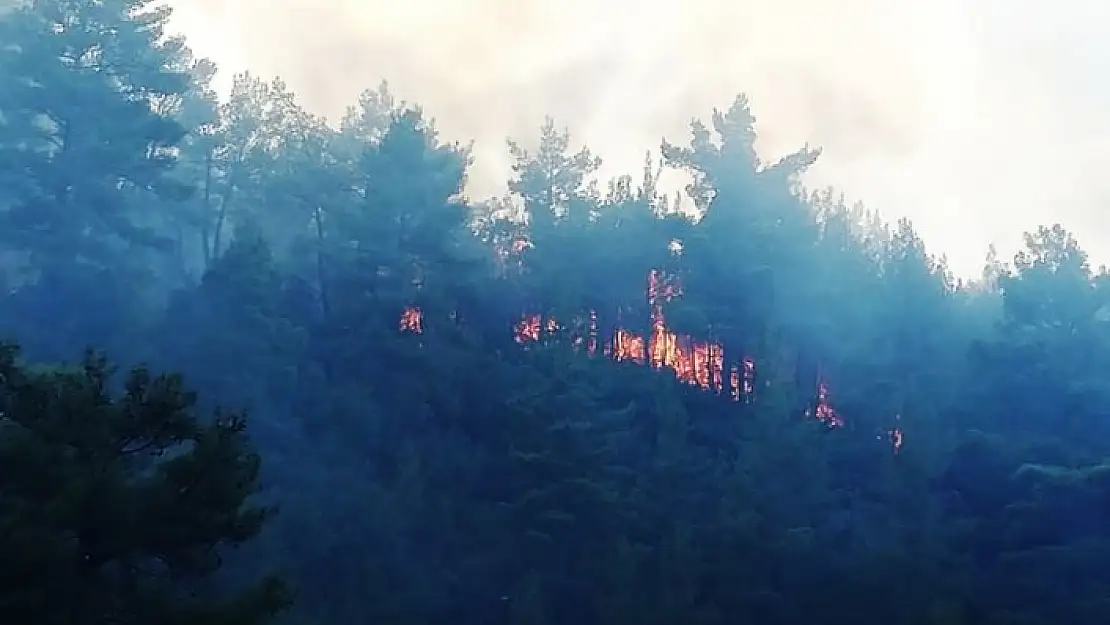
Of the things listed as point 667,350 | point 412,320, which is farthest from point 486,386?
point 667,350

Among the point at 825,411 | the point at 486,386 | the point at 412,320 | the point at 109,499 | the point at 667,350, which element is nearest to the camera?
the point at 109,499

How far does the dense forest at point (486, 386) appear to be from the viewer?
1384 centimetres

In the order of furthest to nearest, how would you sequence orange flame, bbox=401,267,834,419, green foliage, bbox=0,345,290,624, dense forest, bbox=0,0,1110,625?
orange flame, bbox=401,267,834,419
dense forest, bbox=0,0,1110,625
green foliage, bbox=0,345,290,624

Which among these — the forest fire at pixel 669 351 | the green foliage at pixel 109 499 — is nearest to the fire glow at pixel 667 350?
the forest fire at pixel 669 351

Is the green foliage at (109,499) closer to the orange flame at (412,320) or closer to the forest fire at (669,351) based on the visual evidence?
the orange flame at (412,320)

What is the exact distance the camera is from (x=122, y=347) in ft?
102

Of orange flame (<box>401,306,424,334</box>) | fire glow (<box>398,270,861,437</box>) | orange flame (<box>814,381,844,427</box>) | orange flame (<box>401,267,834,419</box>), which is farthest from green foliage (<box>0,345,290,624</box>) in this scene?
orange flame (<box>814,381,844,427</box>)

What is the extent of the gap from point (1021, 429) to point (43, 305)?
29.9m

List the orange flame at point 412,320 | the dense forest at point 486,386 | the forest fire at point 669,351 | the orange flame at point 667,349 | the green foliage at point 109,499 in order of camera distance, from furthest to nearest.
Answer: the orange flame at point 667,349, the forest fire at point 669,351, the orange flame at point 412,320, the dense forest at point 486,386, the green foliage at point 109,499

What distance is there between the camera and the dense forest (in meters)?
13.8

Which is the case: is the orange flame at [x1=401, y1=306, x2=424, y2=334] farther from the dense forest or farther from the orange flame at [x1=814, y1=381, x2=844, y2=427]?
the orange flame at [x1=814, y1=381, x2=844, y2=427]

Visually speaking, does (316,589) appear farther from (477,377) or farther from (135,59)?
(135,59)

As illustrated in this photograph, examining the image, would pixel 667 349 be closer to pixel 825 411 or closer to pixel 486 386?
pixel 825 411

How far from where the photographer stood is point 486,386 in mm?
36250
